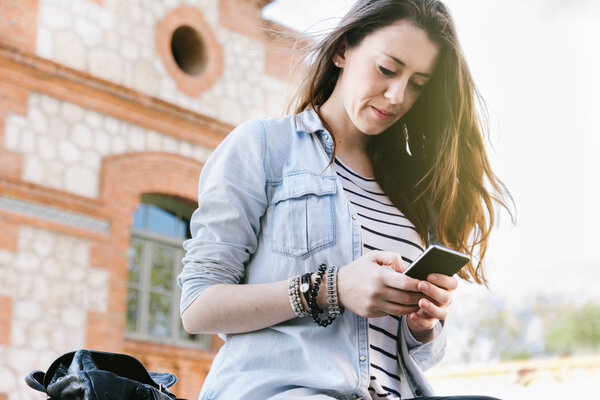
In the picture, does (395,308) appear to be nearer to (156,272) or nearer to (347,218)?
(347,218)

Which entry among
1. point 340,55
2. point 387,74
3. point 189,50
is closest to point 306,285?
point 387,74

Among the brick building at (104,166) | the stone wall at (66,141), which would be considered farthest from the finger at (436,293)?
the stone wall at (66,141)

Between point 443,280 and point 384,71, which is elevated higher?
point 384,71

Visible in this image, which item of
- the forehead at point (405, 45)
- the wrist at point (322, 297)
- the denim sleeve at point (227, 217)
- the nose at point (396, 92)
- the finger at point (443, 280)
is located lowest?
the wrist at point (322, 297)

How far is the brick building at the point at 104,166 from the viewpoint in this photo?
9.25 metres

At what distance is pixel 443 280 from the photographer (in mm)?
1972

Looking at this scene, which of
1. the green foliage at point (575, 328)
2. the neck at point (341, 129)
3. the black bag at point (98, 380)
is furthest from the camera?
the green foliage at point (575, 328)

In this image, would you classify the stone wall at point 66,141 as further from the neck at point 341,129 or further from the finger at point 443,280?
the finger at point 443,280

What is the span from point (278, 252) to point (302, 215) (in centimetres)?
11

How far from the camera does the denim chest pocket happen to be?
2.12 m

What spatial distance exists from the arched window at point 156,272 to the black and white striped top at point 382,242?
8.23 meters

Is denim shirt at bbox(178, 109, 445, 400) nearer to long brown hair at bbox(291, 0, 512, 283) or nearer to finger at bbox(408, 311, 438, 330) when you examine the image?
finger at bbox(408, 311, 438, 330)

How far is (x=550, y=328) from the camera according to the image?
146ft

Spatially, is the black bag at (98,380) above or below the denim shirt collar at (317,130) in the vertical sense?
below
